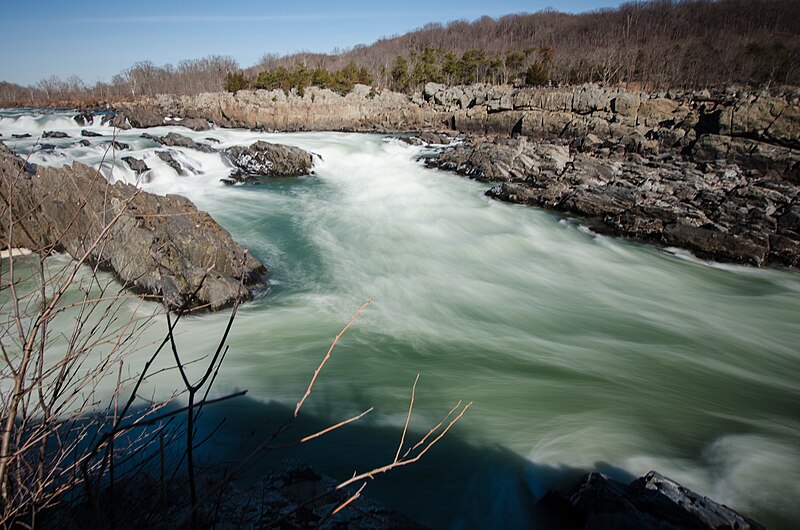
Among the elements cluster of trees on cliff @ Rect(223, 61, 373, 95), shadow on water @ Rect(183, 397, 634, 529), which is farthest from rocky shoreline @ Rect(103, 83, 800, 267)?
shadow on water @ Rect(183, 397, 634, 529)

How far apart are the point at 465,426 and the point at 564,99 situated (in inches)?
1377

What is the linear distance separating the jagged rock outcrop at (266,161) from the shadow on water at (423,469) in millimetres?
14596

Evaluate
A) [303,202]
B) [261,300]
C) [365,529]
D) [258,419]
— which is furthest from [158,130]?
[365,529]

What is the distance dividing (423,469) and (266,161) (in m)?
16.4

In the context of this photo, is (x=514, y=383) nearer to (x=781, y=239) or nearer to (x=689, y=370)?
(x=689, y=370)

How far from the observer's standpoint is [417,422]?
4.66 meters

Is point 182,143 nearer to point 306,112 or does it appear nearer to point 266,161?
point 266,161

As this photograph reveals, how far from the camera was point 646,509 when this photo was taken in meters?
2.95

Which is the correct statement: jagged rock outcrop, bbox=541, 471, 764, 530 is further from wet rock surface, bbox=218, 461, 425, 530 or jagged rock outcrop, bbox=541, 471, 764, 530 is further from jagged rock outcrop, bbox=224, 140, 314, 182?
jagged rock outcrop, bbox=224, 140, 314, 182

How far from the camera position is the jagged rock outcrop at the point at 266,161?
1773 centimetres

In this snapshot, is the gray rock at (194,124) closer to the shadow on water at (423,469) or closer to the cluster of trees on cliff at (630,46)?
the shadow on water at (423,469)

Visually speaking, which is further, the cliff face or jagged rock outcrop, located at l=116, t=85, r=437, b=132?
jagged rock outcrop, located at l=116, t=85, r=437, b=132

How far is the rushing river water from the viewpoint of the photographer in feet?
13.0

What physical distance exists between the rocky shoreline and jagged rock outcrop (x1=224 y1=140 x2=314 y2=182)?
644cm
